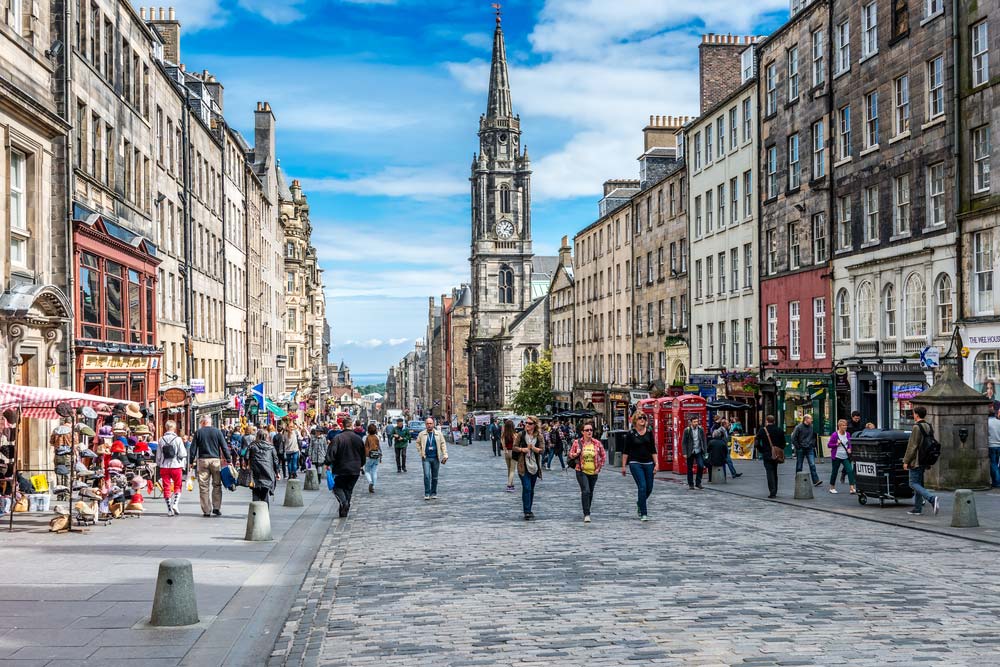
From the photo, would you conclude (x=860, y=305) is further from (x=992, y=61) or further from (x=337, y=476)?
(x=337, y=476)

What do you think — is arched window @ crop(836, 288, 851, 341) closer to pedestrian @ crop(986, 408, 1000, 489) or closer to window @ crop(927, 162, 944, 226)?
window @ crop(927, 162, 944, 226)

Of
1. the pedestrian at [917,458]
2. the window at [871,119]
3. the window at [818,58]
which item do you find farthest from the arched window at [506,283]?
the pedestrian at [917,458]

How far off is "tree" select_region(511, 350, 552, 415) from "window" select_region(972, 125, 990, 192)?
6316 centimetres

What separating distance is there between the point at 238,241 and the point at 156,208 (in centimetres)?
2023

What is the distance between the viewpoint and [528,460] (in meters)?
18.4

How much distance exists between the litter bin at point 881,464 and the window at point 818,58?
20.8 m

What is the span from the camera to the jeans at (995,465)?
22.2 m

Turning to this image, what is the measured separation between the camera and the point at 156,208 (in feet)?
116

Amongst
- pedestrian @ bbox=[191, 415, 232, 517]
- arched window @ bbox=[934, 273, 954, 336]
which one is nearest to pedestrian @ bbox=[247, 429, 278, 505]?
pedestrian @ bbox=[191, 415, 232, 517]

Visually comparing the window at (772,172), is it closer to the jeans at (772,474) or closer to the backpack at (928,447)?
the jeans at (772,474)

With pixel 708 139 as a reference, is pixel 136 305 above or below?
below

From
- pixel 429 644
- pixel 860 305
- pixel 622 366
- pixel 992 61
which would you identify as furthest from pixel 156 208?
pixel 622 366

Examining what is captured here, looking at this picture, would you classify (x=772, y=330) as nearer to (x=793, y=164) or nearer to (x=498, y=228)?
(x=793, y=164)

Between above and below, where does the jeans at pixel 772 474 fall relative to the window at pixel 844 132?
below
